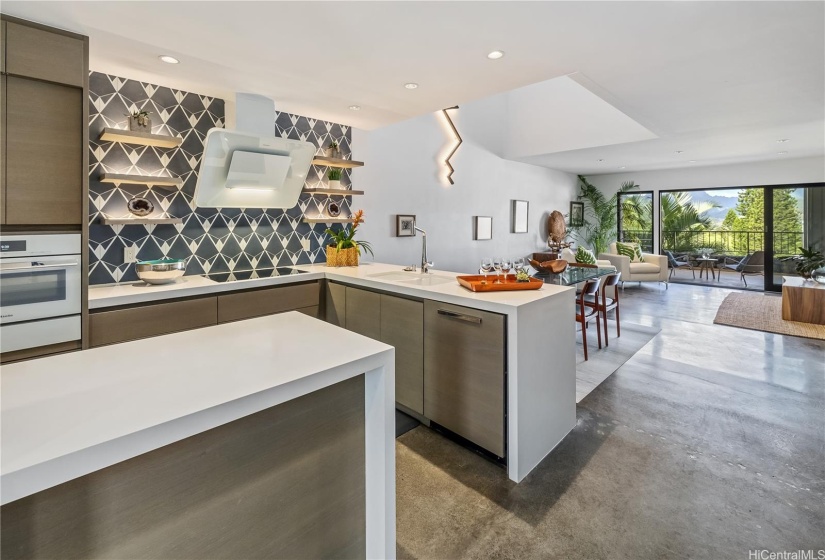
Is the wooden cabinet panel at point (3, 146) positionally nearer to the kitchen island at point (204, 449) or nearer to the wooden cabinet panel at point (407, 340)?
the kitchen island at point (204, 449)

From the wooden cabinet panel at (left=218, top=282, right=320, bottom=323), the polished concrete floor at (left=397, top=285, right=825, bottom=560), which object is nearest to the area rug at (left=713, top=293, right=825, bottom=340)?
the polished concrete floor at (left=397, top=285, right=825, bottom=560)

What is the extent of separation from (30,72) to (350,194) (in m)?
2.35

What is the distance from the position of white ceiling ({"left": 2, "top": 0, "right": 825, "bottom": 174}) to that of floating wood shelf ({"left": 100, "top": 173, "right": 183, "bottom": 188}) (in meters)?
0.67

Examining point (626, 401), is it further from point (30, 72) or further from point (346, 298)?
point (30, 72)

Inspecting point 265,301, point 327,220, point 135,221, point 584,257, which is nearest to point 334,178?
point 327,220

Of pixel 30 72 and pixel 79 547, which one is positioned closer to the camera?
pixel 79 547

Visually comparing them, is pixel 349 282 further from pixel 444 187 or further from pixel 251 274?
pixel 444 187

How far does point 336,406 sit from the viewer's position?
1189 mm

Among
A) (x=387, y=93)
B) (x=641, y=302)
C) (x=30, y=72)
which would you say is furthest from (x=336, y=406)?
(x=641, y=302)

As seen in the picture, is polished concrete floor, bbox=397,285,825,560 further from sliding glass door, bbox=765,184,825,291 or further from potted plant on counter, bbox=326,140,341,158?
sliding glass door, bbox=765,184,825,291

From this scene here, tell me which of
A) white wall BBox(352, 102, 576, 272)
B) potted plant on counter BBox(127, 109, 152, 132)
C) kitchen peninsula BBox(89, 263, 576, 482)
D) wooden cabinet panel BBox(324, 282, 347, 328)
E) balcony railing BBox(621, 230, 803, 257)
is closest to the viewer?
kitchen peninsula BBox(89, 263, 576, 482)

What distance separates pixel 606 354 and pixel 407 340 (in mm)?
2442

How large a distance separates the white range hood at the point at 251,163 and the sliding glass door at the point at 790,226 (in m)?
8.38

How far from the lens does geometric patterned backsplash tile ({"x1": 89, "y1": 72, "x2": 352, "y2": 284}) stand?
2729 millimetres
